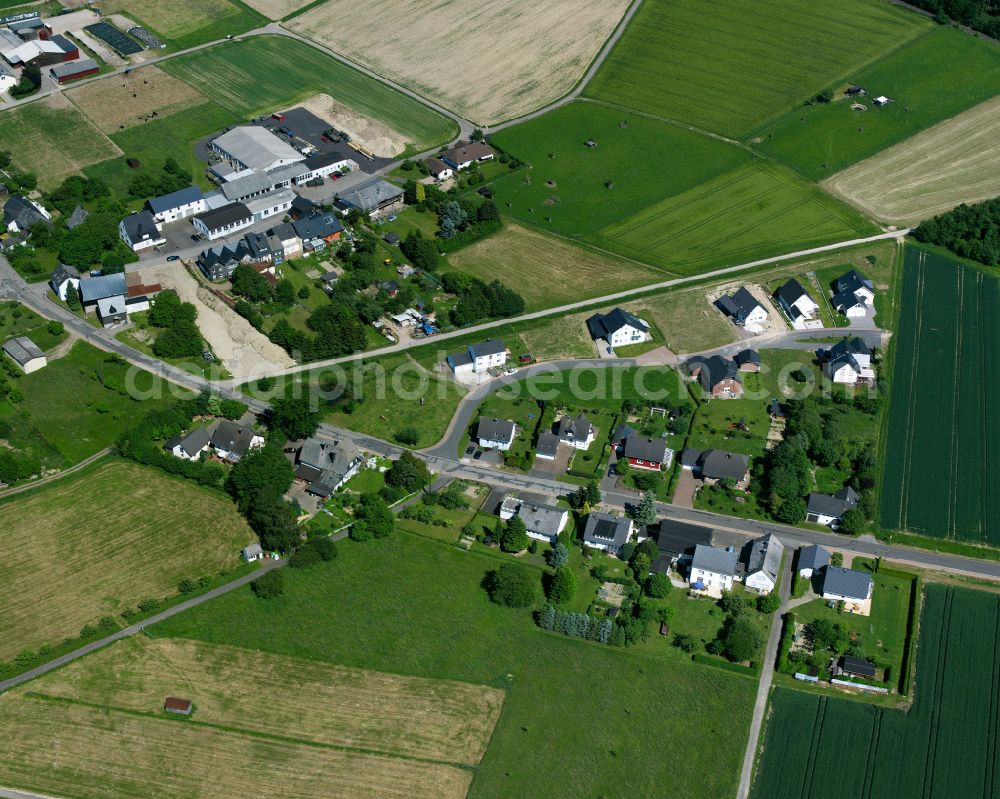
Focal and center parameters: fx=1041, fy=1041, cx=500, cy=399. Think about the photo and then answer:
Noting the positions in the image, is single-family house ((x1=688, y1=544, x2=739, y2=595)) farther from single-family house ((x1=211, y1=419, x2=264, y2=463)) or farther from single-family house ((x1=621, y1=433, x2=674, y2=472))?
single-family house ((x1=211, y1=419, x2=264, y2=463))

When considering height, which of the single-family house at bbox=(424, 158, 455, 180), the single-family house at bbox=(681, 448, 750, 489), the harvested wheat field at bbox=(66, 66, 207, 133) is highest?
the harvested wheat field at bbox=(66, 66, 207, 133)

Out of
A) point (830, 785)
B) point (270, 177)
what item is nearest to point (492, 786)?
point (830, 785)

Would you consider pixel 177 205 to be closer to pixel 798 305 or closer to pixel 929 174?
pixel 798 305

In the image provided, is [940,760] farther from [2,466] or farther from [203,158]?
[203,158]

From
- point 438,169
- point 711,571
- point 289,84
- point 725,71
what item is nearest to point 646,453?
point 711,571

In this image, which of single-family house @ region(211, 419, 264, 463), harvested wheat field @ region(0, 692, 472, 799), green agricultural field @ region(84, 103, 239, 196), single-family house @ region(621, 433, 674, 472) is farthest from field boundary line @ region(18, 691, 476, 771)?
green agricultural field @ region(84, 103, 239, 196)
